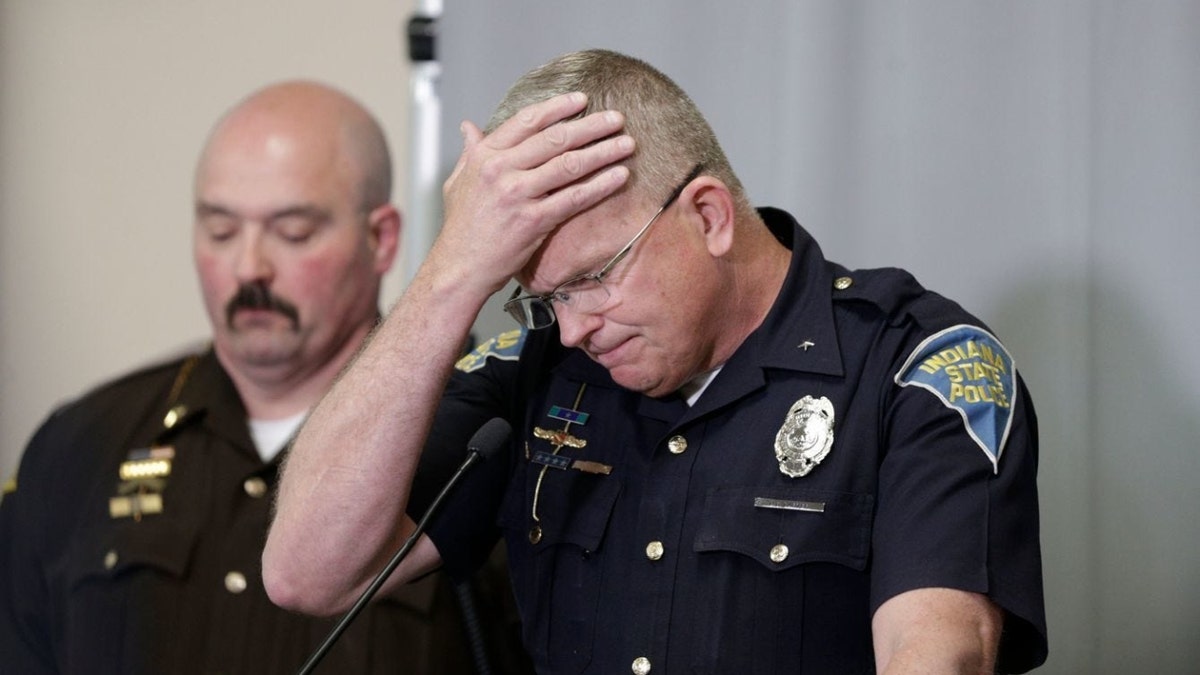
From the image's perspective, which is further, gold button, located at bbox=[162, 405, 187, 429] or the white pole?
the white pole

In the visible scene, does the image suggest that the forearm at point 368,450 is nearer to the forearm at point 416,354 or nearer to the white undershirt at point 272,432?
the forearm at point 416,354

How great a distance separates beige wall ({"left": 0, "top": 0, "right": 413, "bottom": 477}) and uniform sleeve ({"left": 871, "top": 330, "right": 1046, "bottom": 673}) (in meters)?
1.92

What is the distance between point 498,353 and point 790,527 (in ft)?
1.69

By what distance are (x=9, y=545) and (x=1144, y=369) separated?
1922 millimetres

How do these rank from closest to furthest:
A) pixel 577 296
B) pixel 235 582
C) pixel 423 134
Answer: pixel 577 296, pixel 235 582, pixel 423 134

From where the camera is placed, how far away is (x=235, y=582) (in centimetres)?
239

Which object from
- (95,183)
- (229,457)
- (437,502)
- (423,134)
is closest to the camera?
(437,502)

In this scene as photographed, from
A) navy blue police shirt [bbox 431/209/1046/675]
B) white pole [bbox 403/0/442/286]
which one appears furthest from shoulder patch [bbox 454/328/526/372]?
white pole [bbox 403/0/442/286]

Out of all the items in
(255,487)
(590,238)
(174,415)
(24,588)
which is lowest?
(24,588)

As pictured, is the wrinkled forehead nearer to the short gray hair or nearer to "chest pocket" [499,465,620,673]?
the short gray hair

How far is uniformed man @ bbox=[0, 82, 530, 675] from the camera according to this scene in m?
2.38

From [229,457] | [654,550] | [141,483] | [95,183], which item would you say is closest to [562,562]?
[654,550]

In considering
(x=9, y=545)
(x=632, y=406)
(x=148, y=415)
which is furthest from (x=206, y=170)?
(x=632, y=406)

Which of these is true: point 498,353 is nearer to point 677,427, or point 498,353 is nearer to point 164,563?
point 677,427
